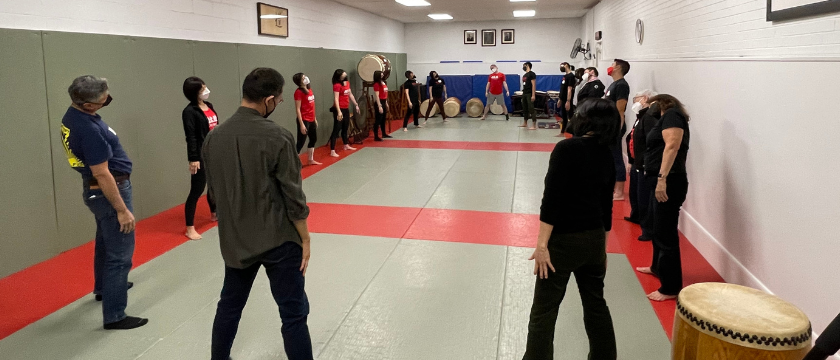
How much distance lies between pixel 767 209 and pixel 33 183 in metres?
5.37

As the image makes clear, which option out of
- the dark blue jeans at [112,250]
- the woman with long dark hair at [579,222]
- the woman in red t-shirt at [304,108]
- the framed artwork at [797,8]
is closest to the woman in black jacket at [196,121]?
the dark blue jeans at [112,250]

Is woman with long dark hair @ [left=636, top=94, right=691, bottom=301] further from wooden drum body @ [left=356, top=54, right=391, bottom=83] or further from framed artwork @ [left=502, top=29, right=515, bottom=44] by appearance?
framed artwork @ [left=502, top=29, right=515, bottom=44]

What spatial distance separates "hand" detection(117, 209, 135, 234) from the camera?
3.26 meters

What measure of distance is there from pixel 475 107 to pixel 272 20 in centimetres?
824

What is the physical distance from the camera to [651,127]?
4180mm

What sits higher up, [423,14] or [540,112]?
[423,14]

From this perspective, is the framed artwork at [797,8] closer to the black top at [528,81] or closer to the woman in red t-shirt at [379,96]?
the woman in red t-shirt at [379,96]

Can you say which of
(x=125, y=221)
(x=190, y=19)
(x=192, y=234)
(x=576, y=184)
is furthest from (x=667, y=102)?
(x=190, y=19)

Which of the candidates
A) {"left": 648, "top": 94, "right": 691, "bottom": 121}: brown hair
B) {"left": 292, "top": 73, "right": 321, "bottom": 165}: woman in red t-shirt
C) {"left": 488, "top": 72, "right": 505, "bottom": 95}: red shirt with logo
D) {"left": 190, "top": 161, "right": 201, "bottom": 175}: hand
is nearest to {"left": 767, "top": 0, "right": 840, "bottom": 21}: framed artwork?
{"left": 648, "top": 94, "right": 691, "bottom": 121}: brown hair

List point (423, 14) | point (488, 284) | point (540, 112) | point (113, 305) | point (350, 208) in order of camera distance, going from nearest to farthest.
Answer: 1. point (113, 305)
2. point (488, 284)
3. point (350, 208)
4. point (423, 14)
5. point (540, 112)

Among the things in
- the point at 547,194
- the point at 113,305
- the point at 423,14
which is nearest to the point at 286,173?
the point at 547,194

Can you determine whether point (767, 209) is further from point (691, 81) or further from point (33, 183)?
point (33, 183)

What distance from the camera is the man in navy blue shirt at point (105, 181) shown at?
10.1 ft

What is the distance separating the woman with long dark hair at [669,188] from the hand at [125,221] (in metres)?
3.30
